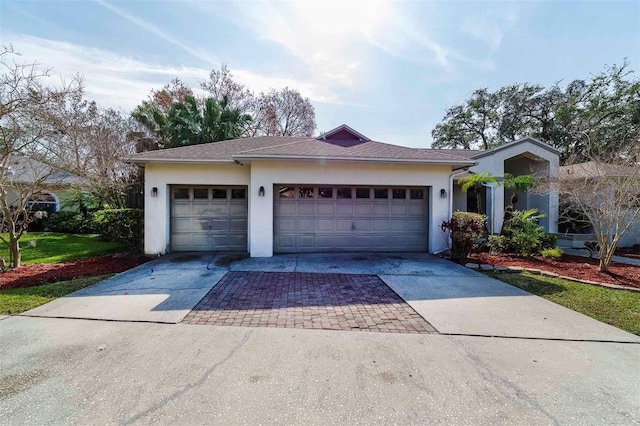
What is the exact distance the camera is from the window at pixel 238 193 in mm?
9484

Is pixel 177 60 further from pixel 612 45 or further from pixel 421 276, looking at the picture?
pixel 612 45

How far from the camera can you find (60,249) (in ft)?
33.6

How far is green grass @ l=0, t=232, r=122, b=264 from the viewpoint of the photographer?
878 cm

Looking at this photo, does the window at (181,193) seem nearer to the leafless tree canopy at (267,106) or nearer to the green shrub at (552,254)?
the green shrub at (552,254)

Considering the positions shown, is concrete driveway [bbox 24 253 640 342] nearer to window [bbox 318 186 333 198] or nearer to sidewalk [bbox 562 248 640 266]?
window [bbox 318 186 333 198]

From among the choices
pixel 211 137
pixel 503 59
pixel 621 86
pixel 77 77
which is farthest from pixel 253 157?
pixel 621 86

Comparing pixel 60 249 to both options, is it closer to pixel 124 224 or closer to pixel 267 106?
pixel 124 224

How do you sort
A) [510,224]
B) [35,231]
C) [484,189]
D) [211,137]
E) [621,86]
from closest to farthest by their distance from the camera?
[510,224], [484,189], [35,231], [211,137], [621,86]

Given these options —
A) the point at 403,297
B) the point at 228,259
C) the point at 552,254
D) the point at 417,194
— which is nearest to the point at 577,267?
the point at 552,254

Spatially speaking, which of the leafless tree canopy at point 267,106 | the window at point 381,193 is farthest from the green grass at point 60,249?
the leafless tree canopy at point 267,106

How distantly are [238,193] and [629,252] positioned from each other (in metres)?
14.2

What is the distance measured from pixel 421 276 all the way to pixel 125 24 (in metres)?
11.2

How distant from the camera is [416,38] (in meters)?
8.87

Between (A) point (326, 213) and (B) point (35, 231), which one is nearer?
(A) point (326, 213)
